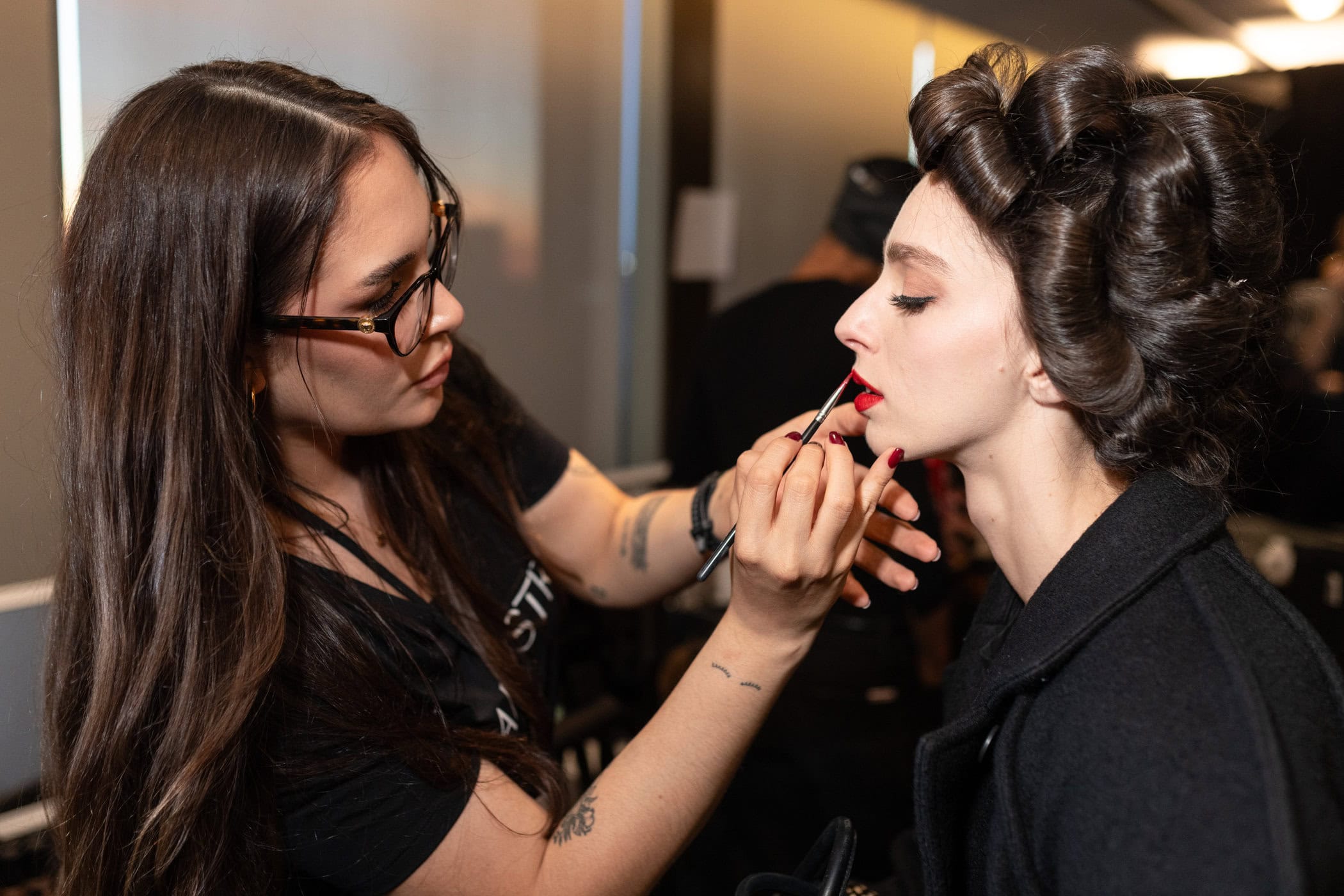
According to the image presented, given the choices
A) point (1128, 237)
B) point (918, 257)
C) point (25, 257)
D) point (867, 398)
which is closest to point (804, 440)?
point (867, 398)

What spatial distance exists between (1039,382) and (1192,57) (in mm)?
1836

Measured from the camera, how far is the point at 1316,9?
1.96m

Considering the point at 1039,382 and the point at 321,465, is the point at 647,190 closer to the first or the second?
the point at 321,465

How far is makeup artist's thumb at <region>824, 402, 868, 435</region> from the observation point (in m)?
1.03

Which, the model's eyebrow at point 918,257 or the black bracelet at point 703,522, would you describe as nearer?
the model's eyebrow at point 918,257

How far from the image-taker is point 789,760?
1.73 metres

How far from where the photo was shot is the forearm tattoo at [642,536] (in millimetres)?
1279

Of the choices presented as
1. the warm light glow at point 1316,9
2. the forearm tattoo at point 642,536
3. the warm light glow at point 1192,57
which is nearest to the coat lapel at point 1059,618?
the forearm tattoo at point 642,536

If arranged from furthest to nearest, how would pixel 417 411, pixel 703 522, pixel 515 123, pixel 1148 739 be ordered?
pixel 515 123, pixel 703 522, pixel 417 411, pixel 1148 739

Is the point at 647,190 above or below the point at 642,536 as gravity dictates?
above

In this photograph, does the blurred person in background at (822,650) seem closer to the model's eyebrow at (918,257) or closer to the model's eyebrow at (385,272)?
the model's eyebrow at (918,257)

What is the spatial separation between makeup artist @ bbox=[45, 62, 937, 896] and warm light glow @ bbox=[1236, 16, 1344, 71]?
1.59 meters

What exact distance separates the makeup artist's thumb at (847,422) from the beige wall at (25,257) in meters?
1.00

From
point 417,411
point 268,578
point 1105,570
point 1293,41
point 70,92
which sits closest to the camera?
point 1105,570
